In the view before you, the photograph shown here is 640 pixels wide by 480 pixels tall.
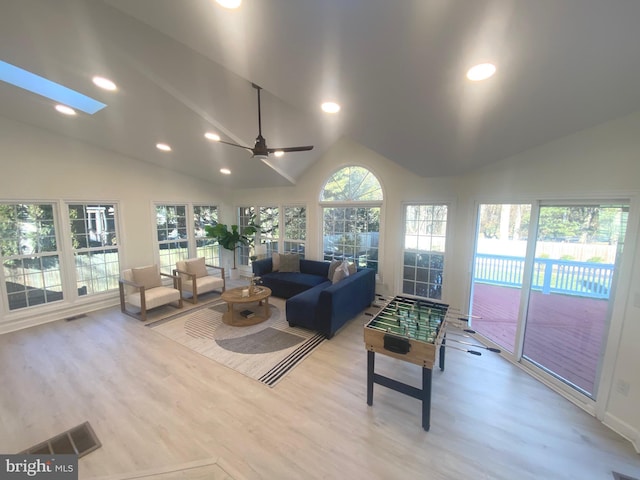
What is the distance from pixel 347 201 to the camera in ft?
17.4

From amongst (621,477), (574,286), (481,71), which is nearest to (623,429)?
(621,477)

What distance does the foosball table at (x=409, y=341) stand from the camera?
2.18 meters

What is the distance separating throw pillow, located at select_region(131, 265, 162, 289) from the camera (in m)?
4.71

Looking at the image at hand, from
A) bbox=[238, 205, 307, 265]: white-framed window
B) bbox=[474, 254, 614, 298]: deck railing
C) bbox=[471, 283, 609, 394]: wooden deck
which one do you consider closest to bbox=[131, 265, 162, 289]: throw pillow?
bbox=[238, 205, 307, 265]: white-framed window

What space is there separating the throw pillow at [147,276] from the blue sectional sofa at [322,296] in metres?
2.03

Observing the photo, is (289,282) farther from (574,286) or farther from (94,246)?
(574,286)

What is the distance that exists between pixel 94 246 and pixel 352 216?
499 centimetres

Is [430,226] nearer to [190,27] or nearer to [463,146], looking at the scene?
[463,146]

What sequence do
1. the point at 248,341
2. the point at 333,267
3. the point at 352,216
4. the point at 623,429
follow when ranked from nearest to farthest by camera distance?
the point at 623,429, the point at 248,341, the point at 333,267, the point at 352,216

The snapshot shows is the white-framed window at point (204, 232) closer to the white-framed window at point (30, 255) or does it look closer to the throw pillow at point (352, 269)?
the white-framed window at point (30, 255)

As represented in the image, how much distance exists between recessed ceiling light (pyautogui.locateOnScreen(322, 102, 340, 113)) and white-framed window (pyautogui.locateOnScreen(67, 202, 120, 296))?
4740 mm

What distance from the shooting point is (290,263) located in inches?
227

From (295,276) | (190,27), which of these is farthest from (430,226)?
(190,27)

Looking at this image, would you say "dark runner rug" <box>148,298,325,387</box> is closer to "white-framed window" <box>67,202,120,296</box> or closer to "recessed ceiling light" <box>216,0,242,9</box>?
"white-framed window" <box>67,202,120,296</box>
